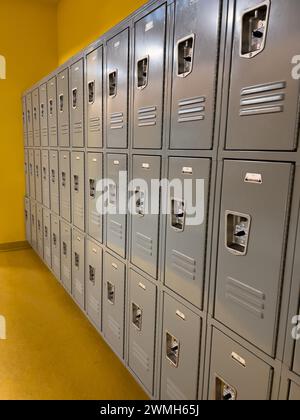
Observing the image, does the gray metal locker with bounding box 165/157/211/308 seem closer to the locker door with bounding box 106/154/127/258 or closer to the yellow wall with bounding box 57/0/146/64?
the locker door with bounding box 106/154/127/258

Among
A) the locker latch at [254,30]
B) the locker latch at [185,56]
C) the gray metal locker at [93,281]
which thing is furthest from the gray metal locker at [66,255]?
the locker latch at [254,30]

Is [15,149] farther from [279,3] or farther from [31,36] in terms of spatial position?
[279,3]

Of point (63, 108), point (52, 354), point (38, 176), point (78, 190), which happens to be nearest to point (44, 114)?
point (63, 108)

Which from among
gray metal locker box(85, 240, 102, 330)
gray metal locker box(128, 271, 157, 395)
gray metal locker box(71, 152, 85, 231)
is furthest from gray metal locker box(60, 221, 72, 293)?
gray metal locker box(128, 271, 157, 395)

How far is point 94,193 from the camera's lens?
2658 millimetres

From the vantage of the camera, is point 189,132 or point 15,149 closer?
point 189,132

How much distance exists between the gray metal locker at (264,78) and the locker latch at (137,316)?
49.8 inches

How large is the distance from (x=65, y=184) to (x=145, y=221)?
1.71m

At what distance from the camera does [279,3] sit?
1033mm

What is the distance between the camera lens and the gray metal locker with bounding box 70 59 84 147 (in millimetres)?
2750

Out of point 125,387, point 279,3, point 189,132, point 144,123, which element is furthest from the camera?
point 125,387

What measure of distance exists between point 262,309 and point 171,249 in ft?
2.05
